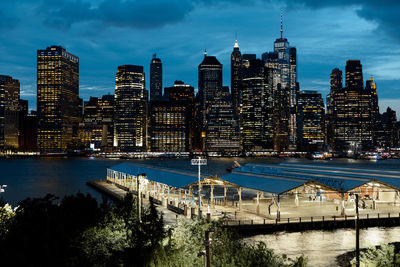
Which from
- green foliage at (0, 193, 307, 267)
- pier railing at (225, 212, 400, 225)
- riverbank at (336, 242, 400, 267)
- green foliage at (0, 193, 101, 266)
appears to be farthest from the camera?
pier railing at (225, 212, 400, 225)

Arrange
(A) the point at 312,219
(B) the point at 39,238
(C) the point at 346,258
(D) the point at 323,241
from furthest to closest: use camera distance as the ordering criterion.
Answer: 1. (A) the point at 312,219
2. (D) the point at 323,241
3. (C) the point at 346,258
4. (B) the point at 39,238

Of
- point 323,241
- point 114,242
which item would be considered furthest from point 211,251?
point 323,241

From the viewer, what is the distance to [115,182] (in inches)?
3716

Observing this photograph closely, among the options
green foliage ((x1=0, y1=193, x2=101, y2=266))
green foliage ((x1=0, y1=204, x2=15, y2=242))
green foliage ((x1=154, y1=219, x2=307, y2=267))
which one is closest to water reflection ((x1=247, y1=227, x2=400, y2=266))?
green foliage ((x1=154, y1=219, x2=307, y2=267))

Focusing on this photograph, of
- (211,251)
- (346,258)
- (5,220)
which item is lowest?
(346,258)

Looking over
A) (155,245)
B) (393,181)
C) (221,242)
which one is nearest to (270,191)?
(393,181)

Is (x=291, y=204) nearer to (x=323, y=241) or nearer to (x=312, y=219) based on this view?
(x=312, y=219)

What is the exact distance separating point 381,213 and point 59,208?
3803cm

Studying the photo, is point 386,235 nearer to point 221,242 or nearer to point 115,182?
point 221,242

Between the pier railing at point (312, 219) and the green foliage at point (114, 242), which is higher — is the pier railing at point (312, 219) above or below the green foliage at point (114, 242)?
below

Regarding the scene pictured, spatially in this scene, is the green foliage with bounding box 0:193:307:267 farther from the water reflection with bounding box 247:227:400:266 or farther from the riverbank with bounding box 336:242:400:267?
the water reflection with bounding box 247:227:400:266

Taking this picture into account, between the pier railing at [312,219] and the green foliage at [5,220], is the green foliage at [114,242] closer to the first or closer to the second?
the green foliage at [5,220]

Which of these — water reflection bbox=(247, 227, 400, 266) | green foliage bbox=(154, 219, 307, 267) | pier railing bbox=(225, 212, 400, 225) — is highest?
green foliage bbox=(154, 219, 307, 267)

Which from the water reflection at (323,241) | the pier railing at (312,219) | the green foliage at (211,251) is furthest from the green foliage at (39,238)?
the pier railing at (312,219)
